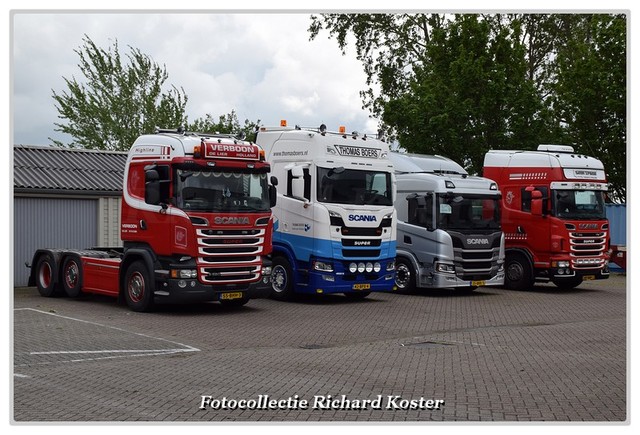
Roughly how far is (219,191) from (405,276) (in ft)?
24.5

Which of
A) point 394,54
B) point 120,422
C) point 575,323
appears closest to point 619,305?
point 575,323

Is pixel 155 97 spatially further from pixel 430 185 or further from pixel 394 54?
pixel 430 185

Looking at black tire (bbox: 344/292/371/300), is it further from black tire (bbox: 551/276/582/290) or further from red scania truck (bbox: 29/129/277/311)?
black tire (bbox: 551/276/582/290)

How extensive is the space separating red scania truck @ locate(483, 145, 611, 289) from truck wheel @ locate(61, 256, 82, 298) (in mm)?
12085

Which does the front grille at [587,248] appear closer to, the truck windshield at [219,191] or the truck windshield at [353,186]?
the truck windshield at [353,186]

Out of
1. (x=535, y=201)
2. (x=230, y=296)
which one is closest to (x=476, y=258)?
(x=535, y=201)

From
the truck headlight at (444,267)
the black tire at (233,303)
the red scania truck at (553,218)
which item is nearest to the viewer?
the black tire at (233,303)

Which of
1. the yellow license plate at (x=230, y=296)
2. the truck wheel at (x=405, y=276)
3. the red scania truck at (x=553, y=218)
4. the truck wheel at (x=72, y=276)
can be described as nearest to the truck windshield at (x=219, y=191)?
the yellow license plate at (x=230, y=296)

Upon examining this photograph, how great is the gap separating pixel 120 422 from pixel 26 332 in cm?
757

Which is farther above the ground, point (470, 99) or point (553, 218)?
point (470, 99)

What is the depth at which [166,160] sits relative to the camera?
17422mm

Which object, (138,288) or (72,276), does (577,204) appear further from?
(72,276)

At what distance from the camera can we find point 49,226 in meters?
24.2

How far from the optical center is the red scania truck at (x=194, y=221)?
17156mm
